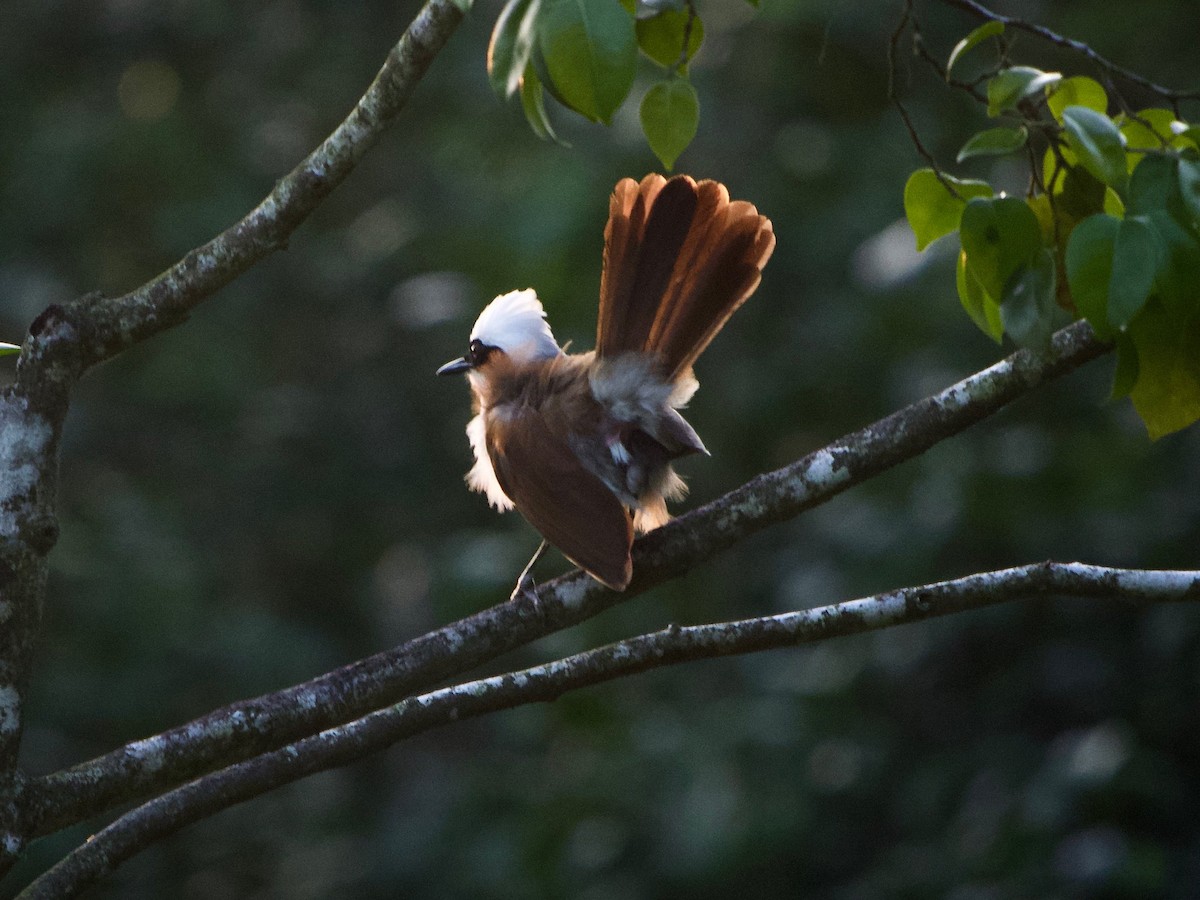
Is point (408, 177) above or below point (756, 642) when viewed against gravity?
below

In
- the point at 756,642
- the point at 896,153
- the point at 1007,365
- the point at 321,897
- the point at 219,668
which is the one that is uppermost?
the point at 1007,365

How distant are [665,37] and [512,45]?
41cm

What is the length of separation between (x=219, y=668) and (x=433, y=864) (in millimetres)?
1211

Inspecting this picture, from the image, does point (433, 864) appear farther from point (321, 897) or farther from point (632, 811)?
point (632, 811)

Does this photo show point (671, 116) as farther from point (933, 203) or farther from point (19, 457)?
point (19, 457)

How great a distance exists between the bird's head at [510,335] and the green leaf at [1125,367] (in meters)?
1.98

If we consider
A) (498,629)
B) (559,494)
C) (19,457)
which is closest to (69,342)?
(19,457)

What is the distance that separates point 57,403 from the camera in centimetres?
186

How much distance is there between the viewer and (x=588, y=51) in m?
1.35

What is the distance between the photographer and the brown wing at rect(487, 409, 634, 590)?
2.41m

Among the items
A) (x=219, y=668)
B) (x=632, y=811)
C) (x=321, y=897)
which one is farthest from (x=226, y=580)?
(x=632, y=811)

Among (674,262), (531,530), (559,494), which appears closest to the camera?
(674,262)

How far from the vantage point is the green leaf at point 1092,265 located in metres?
1.40

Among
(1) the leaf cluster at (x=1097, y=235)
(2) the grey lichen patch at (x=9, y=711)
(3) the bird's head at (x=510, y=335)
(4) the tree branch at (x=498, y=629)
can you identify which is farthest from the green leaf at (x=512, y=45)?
(3) the bird's head at (x=510, y=335)
